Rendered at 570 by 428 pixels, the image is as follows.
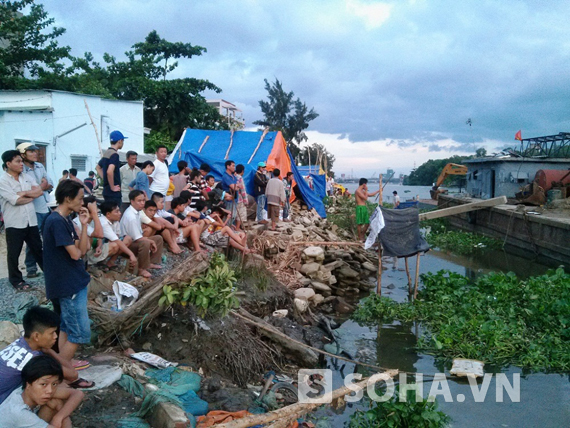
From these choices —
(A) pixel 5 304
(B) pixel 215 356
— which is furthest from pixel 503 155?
(A) pixel 5 304

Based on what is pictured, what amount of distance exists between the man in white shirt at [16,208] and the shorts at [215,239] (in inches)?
131

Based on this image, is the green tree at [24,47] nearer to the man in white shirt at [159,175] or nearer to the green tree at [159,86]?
the green tree at [159,86]

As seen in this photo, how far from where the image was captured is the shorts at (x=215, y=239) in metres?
8.63

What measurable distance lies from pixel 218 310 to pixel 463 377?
365 centimetres

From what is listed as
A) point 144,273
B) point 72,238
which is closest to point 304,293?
point 144,273

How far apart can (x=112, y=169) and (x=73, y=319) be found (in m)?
3.73

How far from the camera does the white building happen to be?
1549 cm

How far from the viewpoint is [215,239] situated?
28.5ft

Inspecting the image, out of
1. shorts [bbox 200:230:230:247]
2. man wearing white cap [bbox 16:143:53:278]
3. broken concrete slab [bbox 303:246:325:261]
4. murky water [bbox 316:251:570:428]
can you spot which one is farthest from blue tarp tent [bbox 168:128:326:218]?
man wearing white cap [bbox 16:143:53:278]

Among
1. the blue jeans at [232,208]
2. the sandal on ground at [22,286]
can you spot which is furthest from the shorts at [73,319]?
the blue jeans at [232,208]

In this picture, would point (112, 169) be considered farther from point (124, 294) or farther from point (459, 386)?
point (459, 386)

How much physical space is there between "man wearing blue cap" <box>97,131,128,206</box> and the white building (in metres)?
7.88

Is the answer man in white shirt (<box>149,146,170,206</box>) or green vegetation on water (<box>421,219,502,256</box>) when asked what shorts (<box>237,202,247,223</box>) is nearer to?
man in white shirt (<box>149,146,170,206</box>)

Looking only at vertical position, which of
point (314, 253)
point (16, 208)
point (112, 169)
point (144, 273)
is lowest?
point (314, 253)
